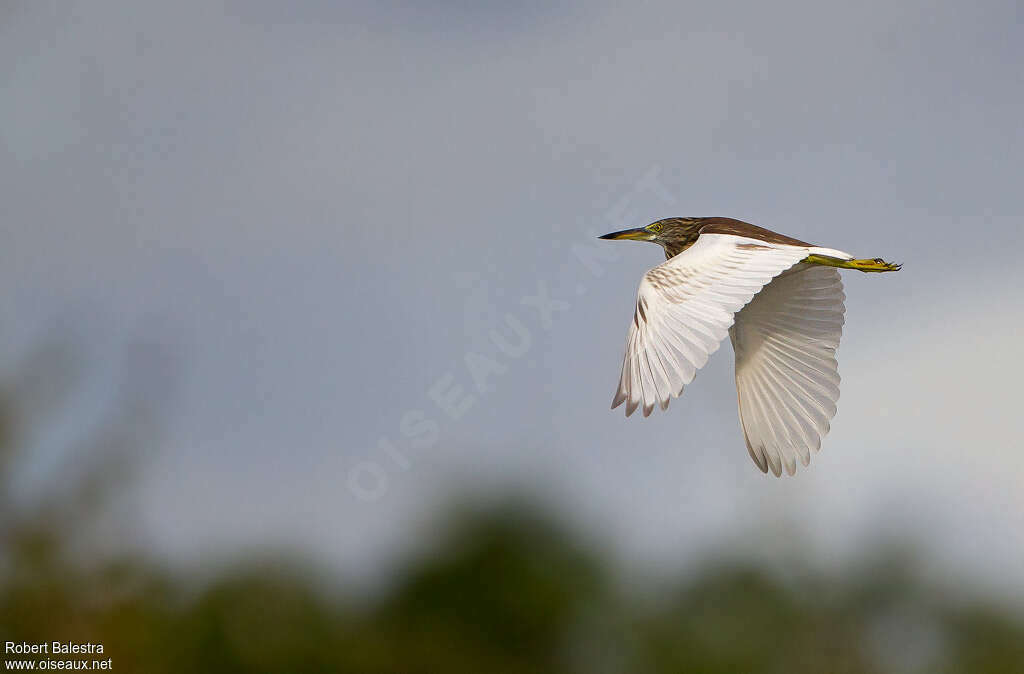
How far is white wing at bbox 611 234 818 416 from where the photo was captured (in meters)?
3.72

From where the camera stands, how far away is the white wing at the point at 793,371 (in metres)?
4.99

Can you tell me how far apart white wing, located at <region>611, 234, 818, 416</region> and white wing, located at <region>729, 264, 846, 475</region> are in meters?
0.66

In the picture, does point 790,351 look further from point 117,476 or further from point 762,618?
point 762,618

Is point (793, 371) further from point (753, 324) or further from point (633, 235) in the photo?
point (633, 235)

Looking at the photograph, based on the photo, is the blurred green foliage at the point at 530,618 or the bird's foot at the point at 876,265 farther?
the blurred green foliage at the point at 530,618

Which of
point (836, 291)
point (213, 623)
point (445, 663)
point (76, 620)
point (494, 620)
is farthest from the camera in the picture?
point (494, 620)

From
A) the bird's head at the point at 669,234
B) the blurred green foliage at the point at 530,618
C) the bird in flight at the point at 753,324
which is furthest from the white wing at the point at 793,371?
the blurred green foliage at the point at 530,618

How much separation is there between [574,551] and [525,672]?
2.09 meters

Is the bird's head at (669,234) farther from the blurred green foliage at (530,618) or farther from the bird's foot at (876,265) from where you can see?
the blurred green foliage at (530,618)

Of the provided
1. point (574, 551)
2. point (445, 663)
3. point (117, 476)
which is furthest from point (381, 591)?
point (117, 476)

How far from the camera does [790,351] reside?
17.0ft

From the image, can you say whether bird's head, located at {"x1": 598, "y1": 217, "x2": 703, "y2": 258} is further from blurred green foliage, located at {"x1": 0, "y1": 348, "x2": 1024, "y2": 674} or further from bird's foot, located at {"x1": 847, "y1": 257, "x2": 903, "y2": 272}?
blurred green foliage, located at {"x1": 0, "y1": 348, "x2": 1024, "y2": 674}

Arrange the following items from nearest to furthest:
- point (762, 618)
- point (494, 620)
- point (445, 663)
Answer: point (762, 618) → point (445, 663) → point (494, 620)

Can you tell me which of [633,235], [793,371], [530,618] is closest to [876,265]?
[793,371]
